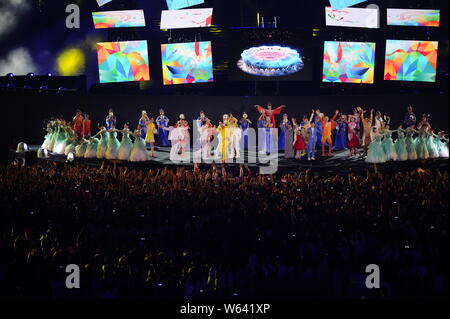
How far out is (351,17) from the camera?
1748 centimetres

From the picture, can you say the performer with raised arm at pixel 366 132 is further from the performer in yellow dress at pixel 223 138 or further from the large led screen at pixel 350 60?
the performer in yellow dress at pixel 223 138

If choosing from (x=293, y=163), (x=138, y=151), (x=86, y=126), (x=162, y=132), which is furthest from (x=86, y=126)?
(x=293, y=163)

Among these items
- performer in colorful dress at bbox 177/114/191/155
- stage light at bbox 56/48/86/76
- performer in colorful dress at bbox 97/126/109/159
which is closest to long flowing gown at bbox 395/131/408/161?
performer in colorful dress at bbox 177/114/191/155

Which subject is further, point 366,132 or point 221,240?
point 366,132

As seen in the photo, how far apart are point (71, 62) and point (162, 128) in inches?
191

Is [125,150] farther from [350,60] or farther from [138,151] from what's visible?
[350,60]

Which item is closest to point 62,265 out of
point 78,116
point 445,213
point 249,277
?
point 249,277

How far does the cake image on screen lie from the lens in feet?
57.4

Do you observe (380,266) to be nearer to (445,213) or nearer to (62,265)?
(445,213)

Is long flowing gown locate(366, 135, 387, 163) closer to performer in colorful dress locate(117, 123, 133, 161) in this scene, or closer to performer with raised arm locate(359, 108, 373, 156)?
performer with raised arm locate(359, 108, 373, 156)

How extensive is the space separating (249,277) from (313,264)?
854 mm

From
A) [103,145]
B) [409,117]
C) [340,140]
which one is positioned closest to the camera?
[103,145]

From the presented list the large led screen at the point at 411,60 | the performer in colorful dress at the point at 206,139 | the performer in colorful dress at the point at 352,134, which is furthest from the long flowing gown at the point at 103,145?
the large led screen at the point at 411,60

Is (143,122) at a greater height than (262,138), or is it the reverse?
(143,122)
